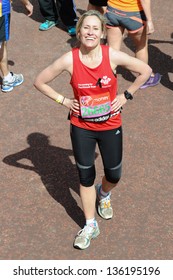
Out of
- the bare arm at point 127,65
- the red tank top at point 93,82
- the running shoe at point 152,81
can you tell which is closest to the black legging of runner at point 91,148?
the red tank top at point 93,82

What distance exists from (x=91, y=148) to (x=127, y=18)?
250 cm

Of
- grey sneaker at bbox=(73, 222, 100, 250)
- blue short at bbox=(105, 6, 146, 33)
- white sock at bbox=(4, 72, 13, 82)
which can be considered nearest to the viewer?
grey sneaker at bbox=(73, 222, 100, 250)

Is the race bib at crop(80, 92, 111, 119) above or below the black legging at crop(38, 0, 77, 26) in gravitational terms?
above

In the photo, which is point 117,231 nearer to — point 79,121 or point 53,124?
point 79,121

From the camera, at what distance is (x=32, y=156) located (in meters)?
5.37

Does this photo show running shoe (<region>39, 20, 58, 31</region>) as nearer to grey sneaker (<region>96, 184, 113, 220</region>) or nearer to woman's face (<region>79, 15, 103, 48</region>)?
grey sneaker (<region>96, 184, 113, 220</region>)

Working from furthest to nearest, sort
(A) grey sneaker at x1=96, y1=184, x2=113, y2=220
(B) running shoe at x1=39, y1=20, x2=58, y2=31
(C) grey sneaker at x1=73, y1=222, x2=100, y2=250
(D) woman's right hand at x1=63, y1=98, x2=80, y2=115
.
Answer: (B) running shoe at x1=39, y1=20, x2=58, y2=31 < (A) grey sneaker at x1=96, y1=184, x2=113, y2=220 < (C) grey sneaker at x1=73, y1=222, x2=100, y2=250 < (D) woman's right hand at x1=63, y1=98, x2=80, y2=115

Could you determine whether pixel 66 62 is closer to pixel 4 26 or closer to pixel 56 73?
pixel 56 73

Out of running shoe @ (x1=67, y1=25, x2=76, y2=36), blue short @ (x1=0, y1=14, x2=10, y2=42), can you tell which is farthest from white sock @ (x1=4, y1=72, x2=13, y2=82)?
running shoe @ (x1=67, y1=25, x2=76, y2=36)

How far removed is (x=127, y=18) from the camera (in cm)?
575

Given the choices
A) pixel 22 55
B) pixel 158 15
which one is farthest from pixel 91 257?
pixel 158 15

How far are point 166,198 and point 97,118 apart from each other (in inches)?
58.4

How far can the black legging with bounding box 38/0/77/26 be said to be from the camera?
303 inches

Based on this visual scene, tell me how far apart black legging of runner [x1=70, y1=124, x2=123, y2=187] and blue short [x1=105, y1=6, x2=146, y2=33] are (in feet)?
7.65
